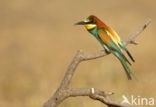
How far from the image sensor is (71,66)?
2.68 meters

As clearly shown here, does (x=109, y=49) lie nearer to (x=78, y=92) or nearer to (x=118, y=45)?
(x=118, y=45)

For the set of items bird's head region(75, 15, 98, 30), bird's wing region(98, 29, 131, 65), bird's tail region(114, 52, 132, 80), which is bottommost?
bird's tail region(114, 52, 132, 80)

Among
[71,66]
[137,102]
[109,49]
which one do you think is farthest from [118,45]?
[137,102]

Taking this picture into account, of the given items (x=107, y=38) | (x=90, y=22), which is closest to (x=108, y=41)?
(x=107, y=38)

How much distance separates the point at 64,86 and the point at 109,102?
0.67 feet

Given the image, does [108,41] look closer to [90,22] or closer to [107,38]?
[107,38]

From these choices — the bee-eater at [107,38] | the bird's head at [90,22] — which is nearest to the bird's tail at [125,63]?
the bee-eater at [107,38]

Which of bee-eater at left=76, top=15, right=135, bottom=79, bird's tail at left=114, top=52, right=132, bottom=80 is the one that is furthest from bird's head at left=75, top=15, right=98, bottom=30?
bird's tail at left=114, top=52, right=132, bottom=80

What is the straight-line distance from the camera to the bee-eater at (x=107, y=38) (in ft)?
9.12

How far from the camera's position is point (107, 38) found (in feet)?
9.30

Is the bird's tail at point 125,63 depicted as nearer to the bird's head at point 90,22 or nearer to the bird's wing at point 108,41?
the bird's wing at point 108,41

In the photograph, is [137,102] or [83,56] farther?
[137,102]

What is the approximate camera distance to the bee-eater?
2781 mm

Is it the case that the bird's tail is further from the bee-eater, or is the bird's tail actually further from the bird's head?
the bird's head
